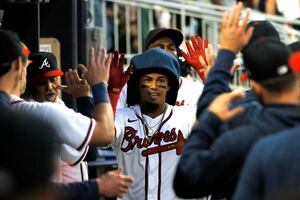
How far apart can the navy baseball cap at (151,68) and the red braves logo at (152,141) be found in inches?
15.5

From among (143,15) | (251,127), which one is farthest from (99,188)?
(143,15)

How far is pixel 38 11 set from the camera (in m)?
8.10

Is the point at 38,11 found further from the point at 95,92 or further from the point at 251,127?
the point at 251,127

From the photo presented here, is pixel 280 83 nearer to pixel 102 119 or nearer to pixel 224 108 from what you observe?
pixel 224 108

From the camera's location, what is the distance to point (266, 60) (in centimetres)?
453

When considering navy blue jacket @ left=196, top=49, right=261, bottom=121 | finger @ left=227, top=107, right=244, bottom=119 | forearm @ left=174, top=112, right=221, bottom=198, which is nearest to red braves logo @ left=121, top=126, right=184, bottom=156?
navy blue jacket @ left=196, top=49, right=261, bottom=121

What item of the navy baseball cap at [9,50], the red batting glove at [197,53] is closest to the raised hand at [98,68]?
the navy baseball cap at [9,50]

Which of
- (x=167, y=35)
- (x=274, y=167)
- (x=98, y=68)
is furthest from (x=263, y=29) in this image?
(x=274, y=167)

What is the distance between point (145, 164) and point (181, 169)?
90.1 inches

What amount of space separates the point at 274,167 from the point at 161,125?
2958mm

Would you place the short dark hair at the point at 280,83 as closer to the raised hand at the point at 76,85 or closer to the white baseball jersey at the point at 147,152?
the raised hand at the point at 76,85

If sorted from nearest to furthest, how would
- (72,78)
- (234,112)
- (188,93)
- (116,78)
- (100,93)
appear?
(234,112) → (100,93) → (72,78) → (116,78) → (188,93)

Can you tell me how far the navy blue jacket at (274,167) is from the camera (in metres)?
4.05

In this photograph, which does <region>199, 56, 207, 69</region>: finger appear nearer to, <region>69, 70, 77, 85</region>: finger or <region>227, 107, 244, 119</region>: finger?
<region>69, 70, 77, 85</region>: finger
